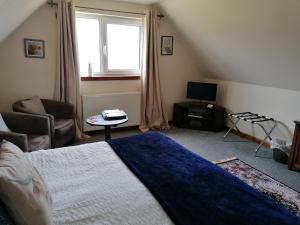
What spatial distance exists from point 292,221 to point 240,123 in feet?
10.7

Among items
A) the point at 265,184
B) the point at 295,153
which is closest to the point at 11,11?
the point at 265,184

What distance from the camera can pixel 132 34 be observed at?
4.27m

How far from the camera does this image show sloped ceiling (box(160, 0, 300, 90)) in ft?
8.34

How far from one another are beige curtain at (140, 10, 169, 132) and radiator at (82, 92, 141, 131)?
156 mm

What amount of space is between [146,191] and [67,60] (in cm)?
288

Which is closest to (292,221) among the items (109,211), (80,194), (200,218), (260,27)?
(200,218)

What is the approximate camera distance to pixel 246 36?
3.10 meters

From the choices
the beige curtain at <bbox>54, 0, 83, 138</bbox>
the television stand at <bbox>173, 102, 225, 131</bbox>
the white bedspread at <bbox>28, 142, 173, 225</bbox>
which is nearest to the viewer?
the white bedspread at <bbox>28, 142, 173, 225</bbox>

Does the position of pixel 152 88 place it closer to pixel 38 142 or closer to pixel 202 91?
pixel 202 91

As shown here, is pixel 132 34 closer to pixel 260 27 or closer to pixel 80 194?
pixel 260 27

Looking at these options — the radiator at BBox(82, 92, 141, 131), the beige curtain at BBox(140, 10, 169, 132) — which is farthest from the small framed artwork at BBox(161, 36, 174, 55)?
the radiator at BBox(82, 92, 141, 131)

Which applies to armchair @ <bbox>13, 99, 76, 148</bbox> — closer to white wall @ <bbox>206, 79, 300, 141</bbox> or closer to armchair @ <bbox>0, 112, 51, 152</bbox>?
armchair @ <bbox>0, 112, 51, 152</bbox>

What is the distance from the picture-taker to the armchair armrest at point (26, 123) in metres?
2.84

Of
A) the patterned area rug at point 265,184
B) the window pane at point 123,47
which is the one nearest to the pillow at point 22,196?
the patterned area rug at point 265,184
